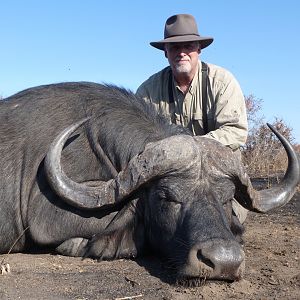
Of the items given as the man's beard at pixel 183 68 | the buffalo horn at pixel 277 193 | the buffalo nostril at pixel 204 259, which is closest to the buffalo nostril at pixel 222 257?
the buffalo nostril at pixel 204 259

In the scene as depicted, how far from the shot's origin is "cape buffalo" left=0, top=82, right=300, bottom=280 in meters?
4.95

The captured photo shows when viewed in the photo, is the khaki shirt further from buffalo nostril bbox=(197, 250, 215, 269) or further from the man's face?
buffalo nostril bbox=(197, 250, 215, 269)

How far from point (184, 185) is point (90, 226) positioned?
35.6 inches

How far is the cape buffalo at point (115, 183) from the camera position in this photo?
195 inches

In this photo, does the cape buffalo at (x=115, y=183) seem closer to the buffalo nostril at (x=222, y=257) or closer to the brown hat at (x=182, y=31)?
the buffalo nostril at (x=222, y=257)

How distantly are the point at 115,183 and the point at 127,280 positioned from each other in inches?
35.9

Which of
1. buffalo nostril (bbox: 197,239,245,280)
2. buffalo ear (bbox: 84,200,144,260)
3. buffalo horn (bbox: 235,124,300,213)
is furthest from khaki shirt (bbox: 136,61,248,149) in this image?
buffalo nostril (bbox: 197,239,245,280)

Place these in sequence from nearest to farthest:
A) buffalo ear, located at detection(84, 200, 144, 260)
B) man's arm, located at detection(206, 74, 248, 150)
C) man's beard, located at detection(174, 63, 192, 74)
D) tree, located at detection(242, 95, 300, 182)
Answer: buffalo ear, located at detection(84, 200, 144, 260), man's arm, located at detection(206, 74, 248, 150), man's beard, located at detection(174, 63, 192, 74), tree, located at detection(242, 95, 300, 182)

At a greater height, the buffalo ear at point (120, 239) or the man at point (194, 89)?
the man at point (194, 89)

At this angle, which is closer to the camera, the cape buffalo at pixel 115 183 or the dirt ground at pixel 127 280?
the dirt ground at pixel 127 280

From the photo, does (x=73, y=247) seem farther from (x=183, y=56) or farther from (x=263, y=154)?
(x=263, y=154)

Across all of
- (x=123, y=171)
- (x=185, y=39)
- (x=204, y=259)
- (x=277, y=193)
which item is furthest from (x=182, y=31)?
(x=204, y=259)

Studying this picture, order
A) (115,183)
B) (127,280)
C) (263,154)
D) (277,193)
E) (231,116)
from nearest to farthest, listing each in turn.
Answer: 1. (127,280)
2. (115,183)
3. (277,193)
4. (231,116)
5. (263,154)

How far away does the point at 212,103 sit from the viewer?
7.02m
